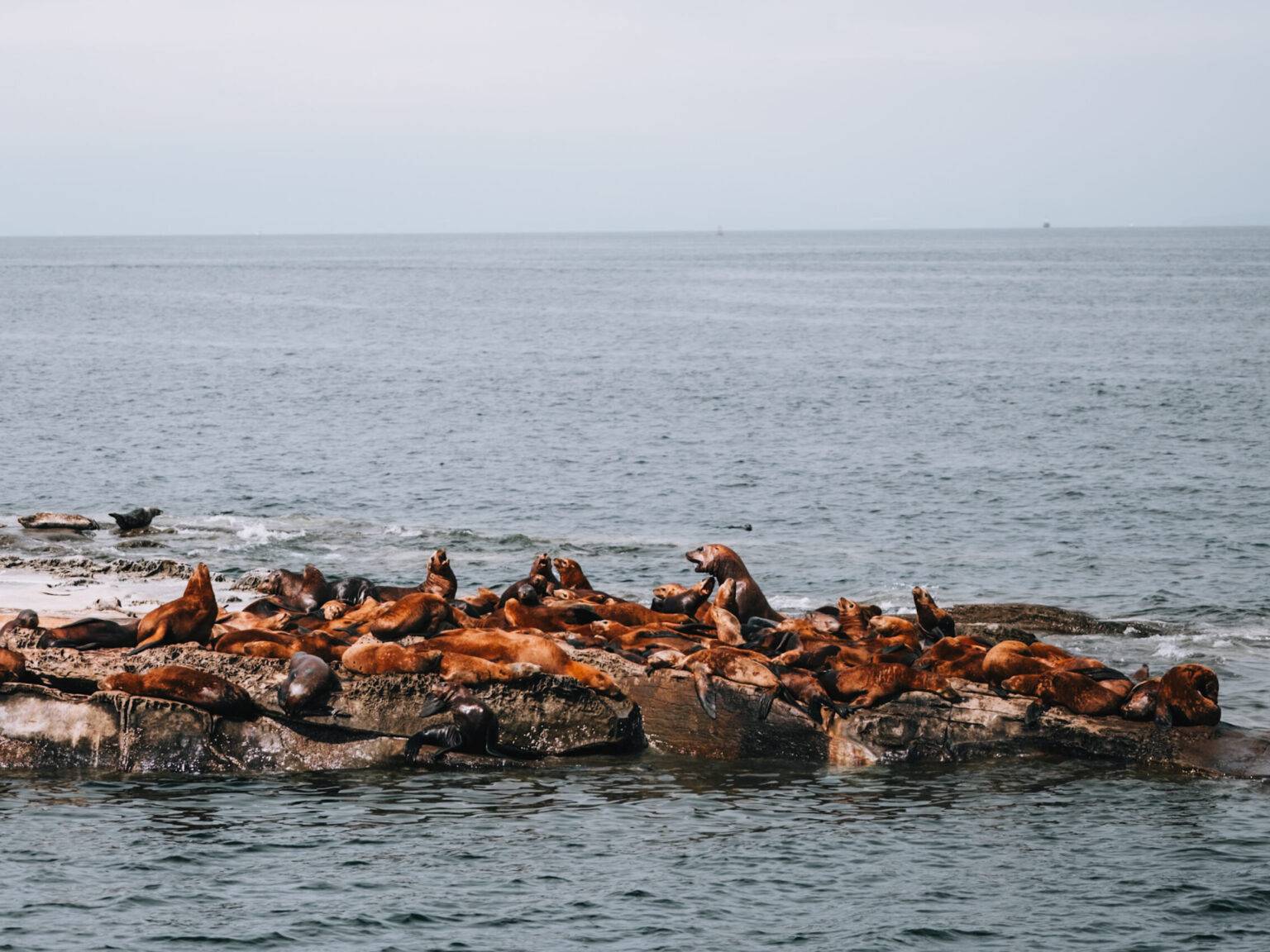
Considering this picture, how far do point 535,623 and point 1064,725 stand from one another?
6.09 meters

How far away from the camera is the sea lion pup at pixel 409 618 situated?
16.6m

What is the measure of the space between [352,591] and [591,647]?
14.0 ft

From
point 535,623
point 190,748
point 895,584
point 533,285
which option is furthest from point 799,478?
point 533,285

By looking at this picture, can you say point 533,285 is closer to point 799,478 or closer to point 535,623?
point 799,478

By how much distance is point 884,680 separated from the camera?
609 inches

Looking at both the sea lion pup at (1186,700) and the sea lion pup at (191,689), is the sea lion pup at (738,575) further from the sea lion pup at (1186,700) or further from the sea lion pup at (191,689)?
the sea lion pup at (191,689)

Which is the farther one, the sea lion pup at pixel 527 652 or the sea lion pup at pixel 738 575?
the sea lion pup at pixel 738 575

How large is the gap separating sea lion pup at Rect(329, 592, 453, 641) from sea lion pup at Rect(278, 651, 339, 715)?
1521 millimetres

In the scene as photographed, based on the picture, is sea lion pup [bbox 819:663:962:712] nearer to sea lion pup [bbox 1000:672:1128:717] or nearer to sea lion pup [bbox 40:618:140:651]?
sea lion pup [bbox 1000:672:1128:717]

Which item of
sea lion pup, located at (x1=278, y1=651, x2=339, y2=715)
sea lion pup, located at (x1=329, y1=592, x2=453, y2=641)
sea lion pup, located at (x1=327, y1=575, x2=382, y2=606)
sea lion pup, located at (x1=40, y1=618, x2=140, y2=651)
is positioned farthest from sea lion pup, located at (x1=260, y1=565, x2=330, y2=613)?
sea lion pup, located at (x1=278, y1=651, x2=339, y2=715)

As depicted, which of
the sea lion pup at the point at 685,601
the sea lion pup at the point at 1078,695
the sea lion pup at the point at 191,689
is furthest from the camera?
the sea lion pup at the point at 685,601

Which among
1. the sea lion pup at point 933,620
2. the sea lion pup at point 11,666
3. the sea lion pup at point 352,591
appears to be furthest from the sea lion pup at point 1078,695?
the sea lion pup at point 11,666

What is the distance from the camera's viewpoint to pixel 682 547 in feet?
97.1

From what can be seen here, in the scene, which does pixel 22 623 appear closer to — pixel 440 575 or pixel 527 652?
pixel 440 575
